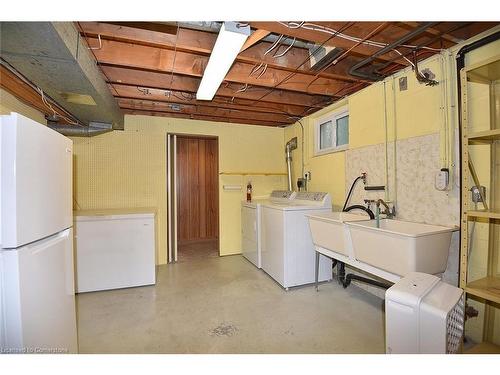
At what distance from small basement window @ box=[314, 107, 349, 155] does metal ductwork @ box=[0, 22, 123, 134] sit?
2.78 m

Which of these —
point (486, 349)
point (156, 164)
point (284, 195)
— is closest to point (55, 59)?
point (156, 164)

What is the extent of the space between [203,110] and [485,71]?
2980 mm

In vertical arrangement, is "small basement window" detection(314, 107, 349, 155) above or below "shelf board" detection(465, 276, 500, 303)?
above

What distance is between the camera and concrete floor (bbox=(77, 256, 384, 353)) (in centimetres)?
183

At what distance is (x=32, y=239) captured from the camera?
1123 millimetres

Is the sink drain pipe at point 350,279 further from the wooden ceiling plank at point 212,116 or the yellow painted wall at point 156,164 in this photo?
the wooden ceiling plank at point 212,116

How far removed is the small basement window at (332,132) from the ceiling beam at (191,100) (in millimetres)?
375

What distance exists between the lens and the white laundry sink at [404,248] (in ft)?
5.27

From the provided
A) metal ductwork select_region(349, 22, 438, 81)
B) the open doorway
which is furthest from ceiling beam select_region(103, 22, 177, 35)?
the open doorway

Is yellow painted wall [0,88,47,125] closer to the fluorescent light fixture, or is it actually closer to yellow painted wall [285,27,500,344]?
the fluorescent light fixture

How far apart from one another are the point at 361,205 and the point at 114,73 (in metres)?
2.94

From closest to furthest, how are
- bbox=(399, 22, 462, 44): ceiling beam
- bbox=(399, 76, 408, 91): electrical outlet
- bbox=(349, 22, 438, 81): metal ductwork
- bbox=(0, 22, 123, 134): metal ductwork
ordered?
bbox=(0, 22, 123, 134): metal ductwork, bbox=(349, 22, 438, 81): metal ductwork, bbox=(399, 22, 462, 44): ceiling beam, bbox=(399, 76, 408, 91): electrical outlet

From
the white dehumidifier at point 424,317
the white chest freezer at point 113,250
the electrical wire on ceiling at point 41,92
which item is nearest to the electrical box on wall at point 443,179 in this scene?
the white dehumidifier at point 424,317

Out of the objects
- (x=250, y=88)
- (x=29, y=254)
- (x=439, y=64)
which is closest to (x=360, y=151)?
(x=439, y=64)
